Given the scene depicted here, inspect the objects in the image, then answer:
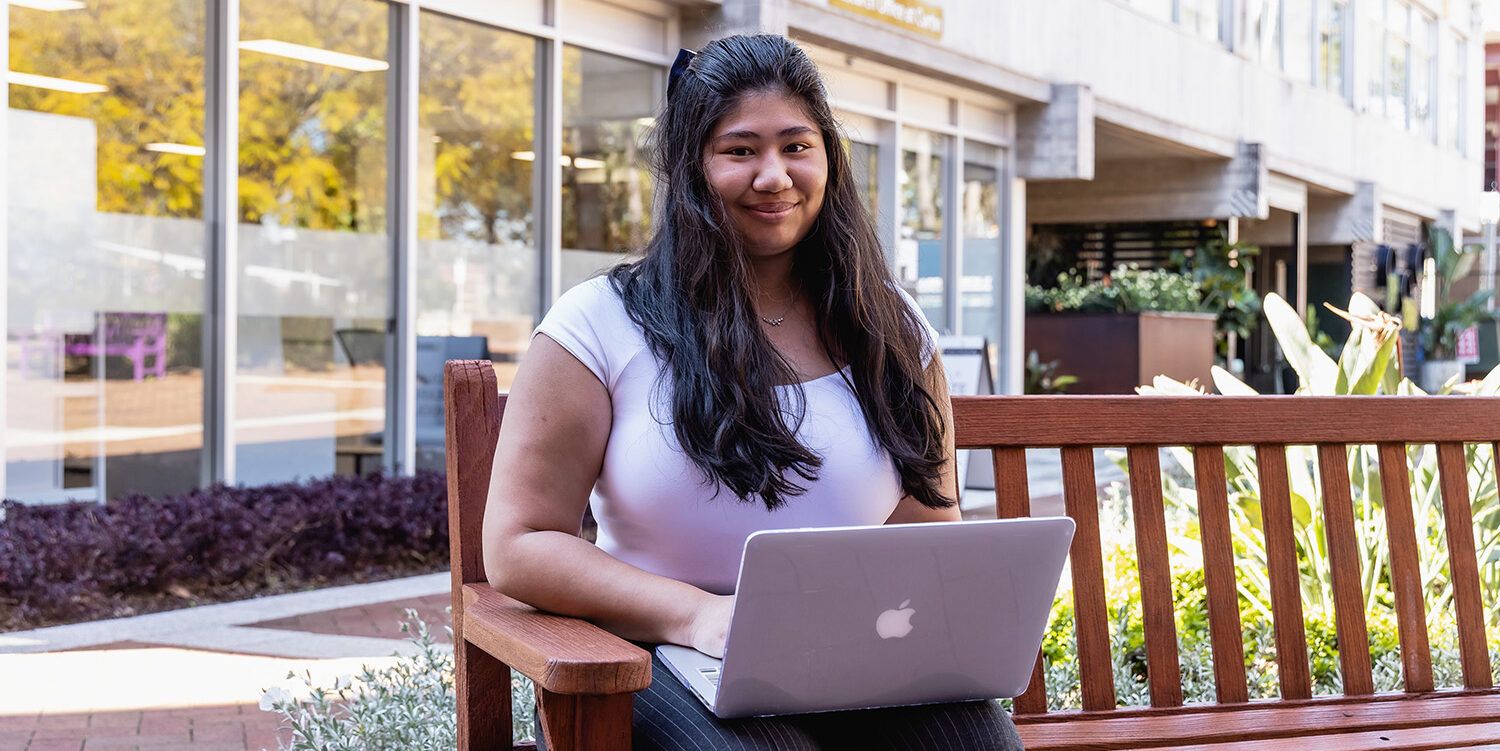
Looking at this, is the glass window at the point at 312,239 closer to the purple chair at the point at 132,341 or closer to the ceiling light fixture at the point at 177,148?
the ceiling light fixture at the point at 177,148

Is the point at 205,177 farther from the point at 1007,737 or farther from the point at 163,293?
the point at 1007,737

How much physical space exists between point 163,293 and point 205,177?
596mm

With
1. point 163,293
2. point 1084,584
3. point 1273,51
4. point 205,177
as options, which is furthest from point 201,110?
point 1273,51

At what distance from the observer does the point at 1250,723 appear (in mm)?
2863

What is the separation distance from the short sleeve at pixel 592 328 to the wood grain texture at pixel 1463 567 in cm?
183

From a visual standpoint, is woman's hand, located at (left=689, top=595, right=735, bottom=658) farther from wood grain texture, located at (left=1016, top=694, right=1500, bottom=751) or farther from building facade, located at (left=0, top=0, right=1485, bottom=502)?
building facade, located at (left=0, top=0, right=1485, bottom=502)

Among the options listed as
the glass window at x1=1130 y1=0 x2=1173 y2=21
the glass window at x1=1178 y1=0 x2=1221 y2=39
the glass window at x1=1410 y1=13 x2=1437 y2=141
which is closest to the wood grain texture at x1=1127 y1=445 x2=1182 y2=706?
the glass window at x1=1130 y1=0 x2=1173 y2=21

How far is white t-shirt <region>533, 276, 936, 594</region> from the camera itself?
2.20 meters

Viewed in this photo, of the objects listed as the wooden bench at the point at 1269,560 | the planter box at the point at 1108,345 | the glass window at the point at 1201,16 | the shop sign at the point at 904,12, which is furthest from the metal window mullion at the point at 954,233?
the wooden bench at the point at 1269,560

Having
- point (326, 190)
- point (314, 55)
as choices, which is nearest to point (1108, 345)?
point (326, 190)

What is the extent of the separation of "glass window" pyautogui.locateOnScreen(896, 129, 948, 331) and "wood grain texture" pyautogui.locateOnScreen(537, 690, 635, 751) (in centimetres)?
1180

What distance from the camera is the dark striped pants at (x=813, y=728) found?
6.36 feet

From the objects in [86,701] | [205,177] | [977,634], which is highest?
[205,177]

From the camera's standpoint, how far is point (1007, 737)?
209 cm
